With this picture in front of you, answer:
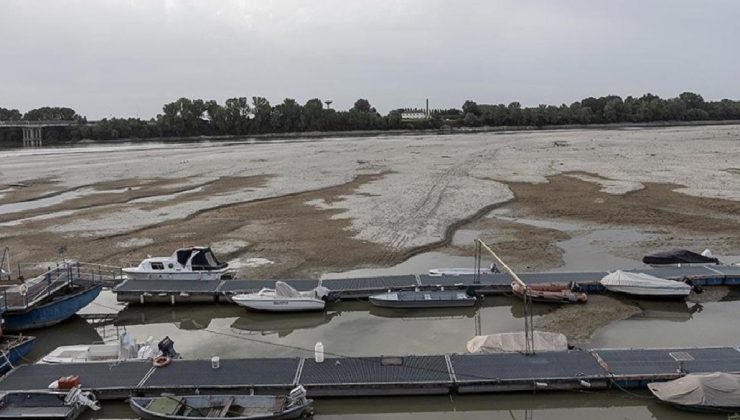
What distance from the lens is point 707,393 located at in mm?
17266

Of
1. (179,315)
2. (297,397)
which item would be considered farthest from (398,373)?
(179,315)

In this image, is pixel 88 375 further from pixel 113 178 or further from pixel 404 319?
pixel 113 178

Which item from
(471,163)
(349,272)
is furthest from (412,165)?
(349,272)

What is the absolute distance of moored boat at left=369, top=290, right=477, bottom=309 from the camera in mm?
27016

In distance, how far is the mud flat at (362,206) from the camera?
36.9 m

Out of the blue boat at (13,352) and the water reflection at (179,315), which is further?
the water reflection at (179,315)

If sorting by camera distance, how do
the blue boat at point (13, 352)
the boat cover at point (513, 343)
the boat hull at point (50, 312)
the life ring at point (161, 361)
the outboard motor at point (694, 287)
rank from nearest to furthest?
the life ring at point (161, 361)
the blue boat at point (13, 352)
the boat cover at point (513, 343)
the boat hull at point (50, 312)
the outboard motor at point (694, 287)

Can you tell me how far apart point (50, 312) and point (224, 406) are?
12937mm

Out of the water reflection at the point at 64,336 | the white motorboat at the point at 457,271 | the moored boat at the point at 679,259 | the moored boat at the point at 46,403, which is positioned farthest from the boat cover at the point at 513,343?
the water reflection at the point at 64,336

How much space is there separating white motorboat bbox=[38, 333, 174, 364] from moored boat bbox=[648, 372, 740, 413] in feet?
59.5

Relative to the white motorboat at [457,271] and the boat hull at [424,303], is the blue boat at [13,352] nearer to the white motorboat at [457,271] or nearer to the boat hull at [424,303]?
the boat hull at [424,303]

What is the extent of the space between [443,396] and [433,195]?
36.4m

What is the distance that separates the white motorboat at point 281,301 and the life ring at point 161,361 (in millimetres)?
6464

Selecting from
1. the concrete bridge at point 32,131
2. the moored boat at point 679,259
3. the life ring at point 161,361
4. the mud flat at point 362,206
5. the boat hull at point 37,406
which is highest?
the concrete bridge at point 32,131
